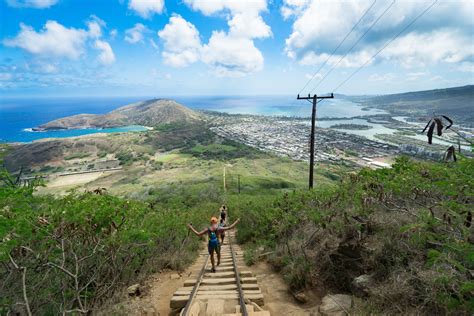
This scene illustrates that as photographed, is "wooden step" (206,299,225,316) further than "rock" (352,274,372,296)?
No

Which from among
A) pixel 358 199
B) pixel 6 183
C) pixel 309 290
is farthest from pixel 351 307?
pixel 6 183

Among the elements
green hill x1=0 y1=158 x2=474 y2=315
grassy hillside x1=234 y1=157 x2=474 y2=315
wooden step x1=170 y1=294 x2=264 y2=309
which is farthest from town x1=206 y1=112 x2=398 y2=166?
wooden step x1=170 y1=294 x2=264 y2=309

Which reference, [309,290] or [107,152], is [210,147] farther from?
[309,290]

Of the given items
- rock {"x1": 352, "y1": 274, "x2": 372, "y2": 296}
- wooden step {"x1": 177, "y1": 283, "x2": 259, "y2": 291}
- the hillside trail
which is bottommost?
the hillside trail

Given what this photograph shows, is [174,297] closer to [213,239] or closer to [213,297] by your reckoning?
[213,297]

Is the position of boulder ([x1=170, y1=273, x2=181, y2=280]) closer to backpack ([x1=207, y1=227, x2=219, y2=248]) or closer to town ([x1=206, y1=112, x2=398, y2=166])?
backpack ([x1=207, y1=227, x2=219, y2=248])

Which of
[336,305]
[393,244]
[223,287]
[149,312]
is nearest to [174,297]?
[149,312]

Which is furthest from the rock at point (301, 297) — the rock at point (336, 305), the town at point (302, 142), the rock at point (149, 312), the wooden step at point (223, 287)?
the town at point (302, 142)
